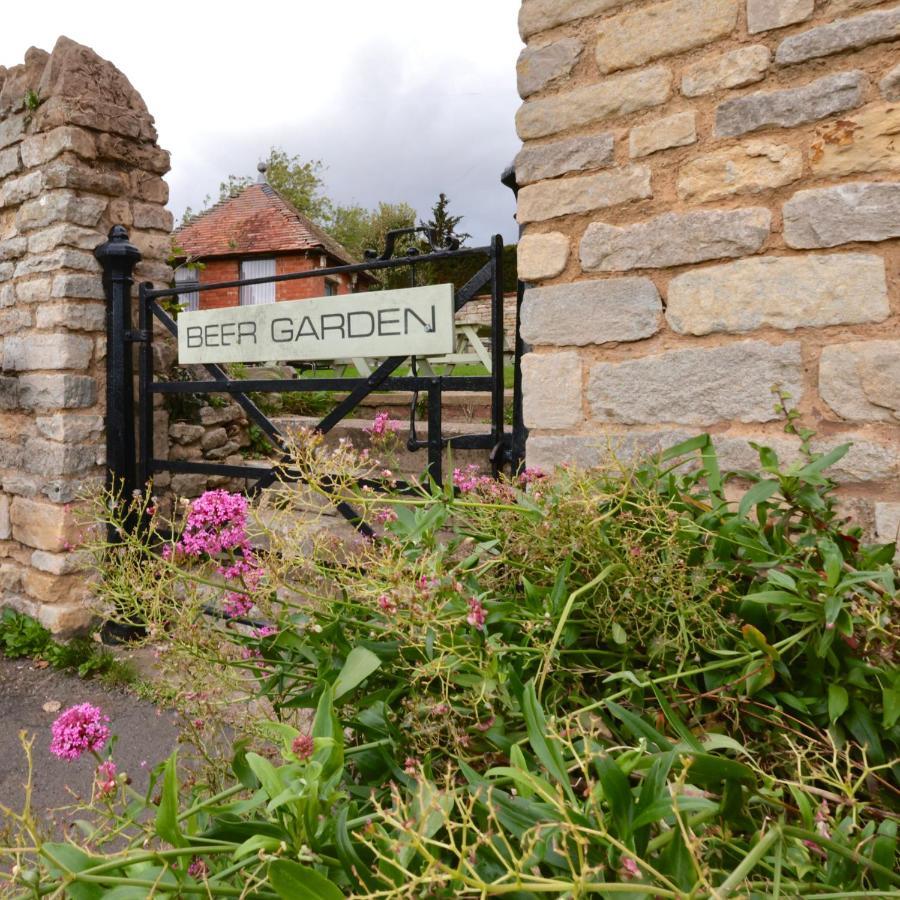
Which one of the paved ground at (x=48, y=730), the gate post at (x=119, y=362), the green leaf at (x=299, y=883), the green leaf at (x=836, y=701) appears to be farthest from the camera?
the gate post at (x=119, y=362)

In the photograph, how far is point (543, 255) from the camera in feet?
6.74

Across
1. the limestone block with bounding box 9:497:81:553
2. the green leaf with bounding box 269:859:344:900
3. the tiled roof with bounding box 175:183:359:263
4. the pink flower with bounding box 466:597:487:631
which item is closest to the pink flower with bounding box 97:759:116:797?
the green leaf with bounding box 269:859:344:900

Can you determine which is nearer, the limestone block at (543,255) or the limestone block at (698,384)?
the limestone block at (698,384)

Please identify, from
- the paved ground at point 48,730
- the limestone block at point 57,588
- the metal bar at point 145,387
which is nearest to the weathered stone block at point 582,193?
the paved ground at point 48,730

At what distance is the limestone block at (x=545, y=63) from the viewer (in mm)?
1994

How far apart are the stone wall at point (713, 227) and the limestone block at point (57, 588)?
113 inches

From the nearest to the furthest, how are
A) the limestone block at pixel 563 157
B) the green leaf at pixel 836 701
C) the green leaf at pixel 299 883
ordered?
the green leaf at pixel 299 883
the green leaf at pixel 836 701
the limestone block at pixel 563 157

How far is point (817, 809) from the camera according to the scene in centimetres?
72

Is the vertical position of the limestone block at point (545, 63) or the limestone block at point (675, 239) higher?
the limestone block at point (545, 63)

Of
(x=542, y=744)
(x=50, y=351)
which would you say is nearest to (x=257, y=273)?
(x=50, y=351)

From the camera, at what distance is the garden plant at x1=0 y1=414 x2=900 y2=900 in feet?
2.07

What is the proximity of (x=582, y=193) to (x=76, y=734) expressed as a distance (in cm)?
179

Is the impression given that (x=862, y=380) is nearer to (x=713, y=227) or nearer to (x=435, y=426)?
(x=713, y=227)

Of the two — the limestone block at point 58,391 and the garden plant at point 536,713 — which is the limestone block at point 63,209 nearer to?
the limestone block at point 58,391
